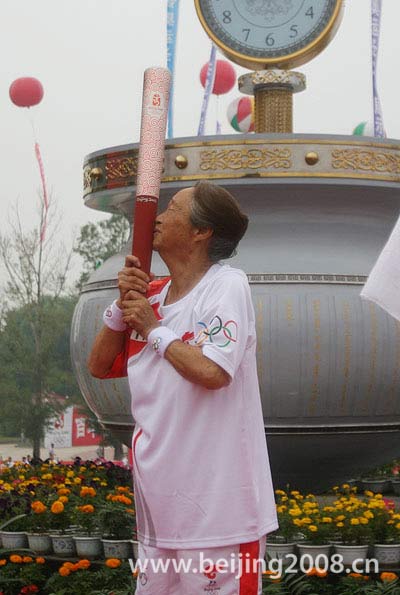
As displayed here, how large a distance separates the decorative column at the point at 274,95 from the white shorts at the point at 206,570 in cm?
484

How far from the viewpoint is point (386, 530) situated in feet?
18.1

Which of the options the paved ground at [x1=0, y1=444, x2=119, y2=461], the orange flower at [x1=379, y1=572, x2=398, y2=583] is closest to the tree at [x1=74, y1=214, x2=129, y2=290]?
the paved ground at [x1=0, y1=444, x2=119, y2=461]

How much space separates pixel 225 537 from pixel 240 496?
121 millimetres

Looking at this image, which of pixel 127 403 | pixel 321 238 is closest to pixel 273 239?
pixel 321 238

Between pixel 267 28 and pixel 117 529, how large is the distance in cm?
369

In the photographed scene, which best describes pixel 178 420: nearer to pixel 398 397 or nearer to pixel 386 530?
pixel 386 530

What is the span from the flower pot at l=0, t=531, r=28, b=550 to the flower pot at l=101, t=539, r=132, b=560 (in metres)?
0.55

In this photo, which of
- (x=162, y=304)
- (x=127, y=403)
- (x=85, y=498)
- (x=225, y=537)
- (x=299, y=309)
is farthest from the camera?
(x=127, y=403)

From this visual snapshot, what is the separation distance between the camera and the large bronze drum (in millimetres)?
6707

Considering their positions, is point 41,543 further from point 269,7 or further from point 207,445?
point 269,7

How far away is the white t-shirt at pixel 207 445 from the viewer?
10.7 ft

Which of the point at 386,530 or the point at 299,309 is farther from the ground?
the point at 299,309

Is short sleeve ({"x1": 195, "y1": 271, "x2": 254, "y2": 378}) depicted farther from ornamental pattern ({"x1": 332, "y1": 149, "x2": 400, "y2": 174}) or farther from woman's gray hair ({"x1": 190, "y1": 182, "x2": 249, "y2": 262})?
ornamental pattern ({"x1": 332, "y1": 149, "x2": 400, "y2": 174})

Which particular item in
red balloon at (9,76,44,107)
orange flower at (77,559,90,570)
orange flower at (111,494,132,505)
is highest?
red balloon at (9,76,44,107)
